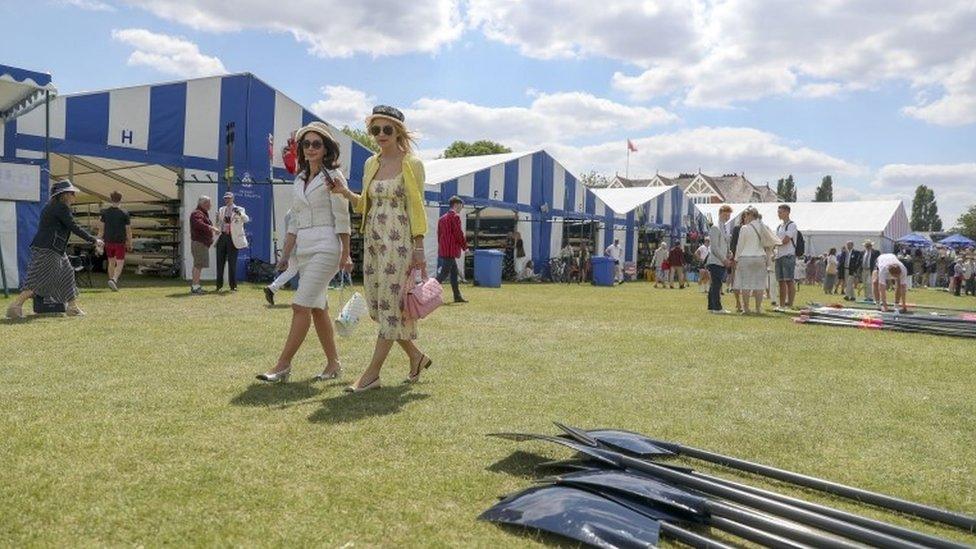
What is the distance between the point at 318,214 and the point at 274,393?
121cm

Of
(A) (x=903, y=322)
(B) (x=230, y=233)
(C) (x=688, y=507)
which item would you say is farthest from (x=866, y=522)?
(B) (x=230, y=233)

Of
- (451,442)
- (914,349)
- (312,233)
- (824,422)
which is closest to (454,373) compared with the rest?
(312,233)

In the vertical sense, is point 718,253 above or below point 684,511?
above

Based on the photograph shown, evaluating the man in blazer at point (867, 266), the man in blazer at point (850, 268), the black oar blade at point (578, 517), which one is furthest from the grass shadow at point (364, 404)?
the man in blazer at point (867, 266)

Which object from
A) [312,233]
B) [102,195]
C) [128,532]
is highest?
[102,195]

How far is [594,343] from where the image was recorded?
693cm

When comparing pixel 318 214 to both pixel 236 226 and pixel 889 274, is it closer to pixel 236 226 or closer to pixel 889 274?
pixel 236 226

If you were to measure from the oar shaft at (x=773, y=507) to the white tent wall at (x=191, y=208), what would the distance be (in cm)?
1408

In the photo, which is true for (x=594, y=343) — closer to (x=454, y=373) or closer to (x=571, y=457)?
(x=454, y=373)

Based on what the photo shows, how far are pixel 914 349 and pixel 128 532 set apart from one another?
753cm

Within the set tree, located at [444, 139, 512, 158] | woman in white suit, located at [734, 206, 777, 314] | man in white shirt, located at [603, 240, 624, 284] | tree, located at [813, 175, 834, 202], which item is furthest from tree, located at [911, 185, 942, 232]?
woman in white suit, located at [734, 206, 777, 314]

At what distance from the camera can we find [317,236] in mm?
4676

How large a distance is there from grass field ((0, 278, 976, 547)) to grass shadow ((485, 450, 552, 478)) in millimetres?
14

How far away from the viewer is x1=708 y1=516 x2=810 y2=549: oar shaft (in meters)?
2.07
